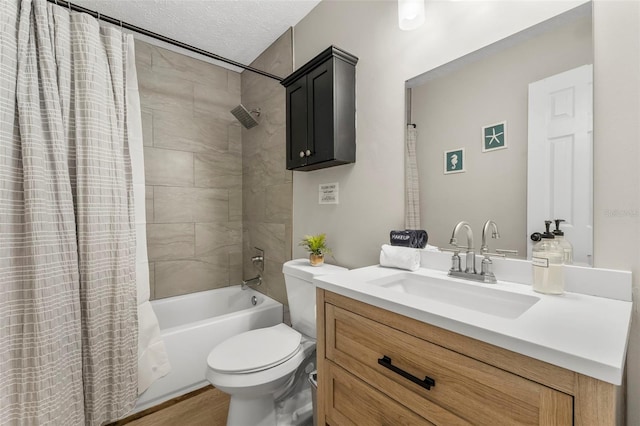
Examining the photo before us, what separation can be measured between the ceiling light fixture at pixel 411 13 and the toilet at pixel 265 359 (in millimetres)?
1214

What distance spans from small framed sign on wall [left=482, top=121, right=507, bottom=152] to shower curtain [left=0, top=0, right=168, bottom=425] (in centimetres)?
178

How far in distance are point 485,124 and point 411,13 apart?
1.84 ft

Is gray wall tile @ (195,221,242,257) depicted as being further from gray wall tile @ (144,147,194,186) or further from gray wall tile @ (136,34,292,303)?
gray wall tile @ (144,147,194,186)

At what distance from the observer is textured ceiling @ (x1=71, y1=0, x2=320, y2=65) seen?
180cm

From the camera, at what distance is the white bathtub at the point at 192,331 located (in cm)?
169

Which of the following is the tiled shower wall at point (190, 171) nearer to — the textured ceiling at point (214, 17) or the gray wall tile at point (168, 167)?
the gray wall tile at point (168, 167)

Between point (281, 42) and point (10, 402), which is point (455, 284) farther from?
point (281, 42)

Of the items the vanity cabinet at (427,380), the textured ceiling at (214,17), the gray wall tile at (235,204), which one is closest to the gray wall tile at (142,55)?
the textured ceiling at (214,17)

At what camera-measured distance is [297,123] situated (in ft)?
5.63

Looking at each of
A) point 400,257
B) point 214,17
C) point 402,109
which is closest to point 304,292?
point 400,257

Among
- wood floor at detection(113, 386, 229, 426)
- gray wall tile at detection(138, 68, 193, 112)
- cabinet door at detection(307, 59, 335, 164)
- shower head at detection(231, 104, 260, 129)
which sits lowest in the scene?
wood floor at detection(113, 386, 229, 426)

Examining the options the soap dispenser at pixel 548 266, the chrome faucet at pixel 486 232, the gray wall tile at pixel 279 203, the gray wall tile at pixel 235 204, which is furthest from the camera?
the gray wall tile at pixel 235 204

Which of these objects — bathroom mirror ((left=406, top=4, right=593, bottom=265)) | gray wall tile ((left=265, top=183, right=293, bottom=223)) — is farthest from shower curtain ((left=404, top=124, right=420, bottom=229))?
gray wall tile ((left=265, top=183, right=293, bottom=223))

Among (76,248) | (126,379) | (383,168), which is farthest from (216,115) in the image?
(126,379)
